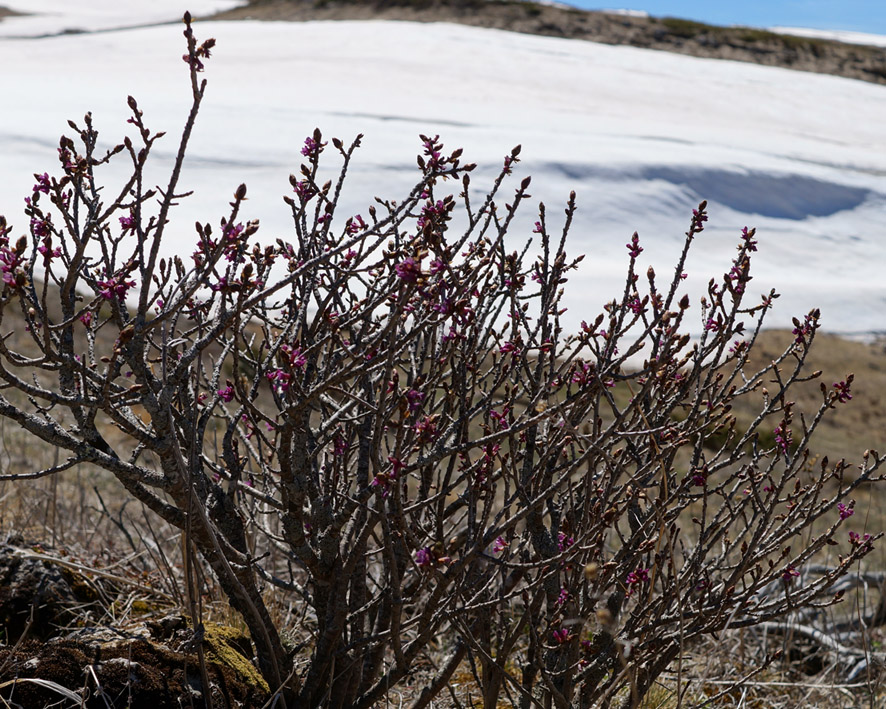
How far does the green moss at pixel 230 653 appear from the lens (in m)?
2.21

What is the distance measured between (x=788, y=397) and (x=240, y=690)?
734 cm

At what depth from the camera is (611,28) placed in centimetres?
3191

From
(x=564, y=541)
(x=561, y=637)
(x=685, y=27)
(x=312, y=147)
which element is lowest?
(x=561, y=637)

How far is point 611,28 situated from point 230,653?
33.1 meters

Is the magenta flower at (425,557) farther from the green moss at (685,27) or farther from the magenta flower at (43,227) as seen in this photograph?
the green moss at (685,27)

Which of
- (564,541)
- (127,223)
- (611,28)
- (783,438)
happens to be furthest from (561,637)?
(611,28)

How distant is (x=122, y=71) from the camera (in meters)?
19.8

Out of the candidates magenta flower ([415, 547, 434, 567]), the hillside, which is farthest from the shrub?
the hillside

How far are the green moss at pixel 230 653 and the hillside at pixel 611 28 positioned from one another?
30654 millimetres

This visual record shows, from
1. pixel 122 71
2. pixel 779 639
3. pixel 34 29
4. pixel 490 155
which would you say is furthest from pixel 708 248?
pixel 34 29

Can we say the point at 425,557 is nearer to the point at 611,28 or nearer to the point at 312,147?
the point at 312,147

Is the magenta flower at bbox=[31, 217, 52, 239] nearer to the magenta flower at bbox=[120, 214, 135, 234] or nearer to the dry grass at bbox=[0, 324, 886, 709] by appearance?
the magenta flower at bbox=[120, 214, 135, 234]

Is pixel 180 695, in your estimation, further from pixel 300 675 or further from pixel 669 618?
pixel 669 618

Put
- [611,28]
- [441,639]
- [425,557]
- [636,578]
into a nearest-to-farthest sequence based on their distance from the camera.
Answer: [425,557] < [636,578] < [441,639] < [611,28]
